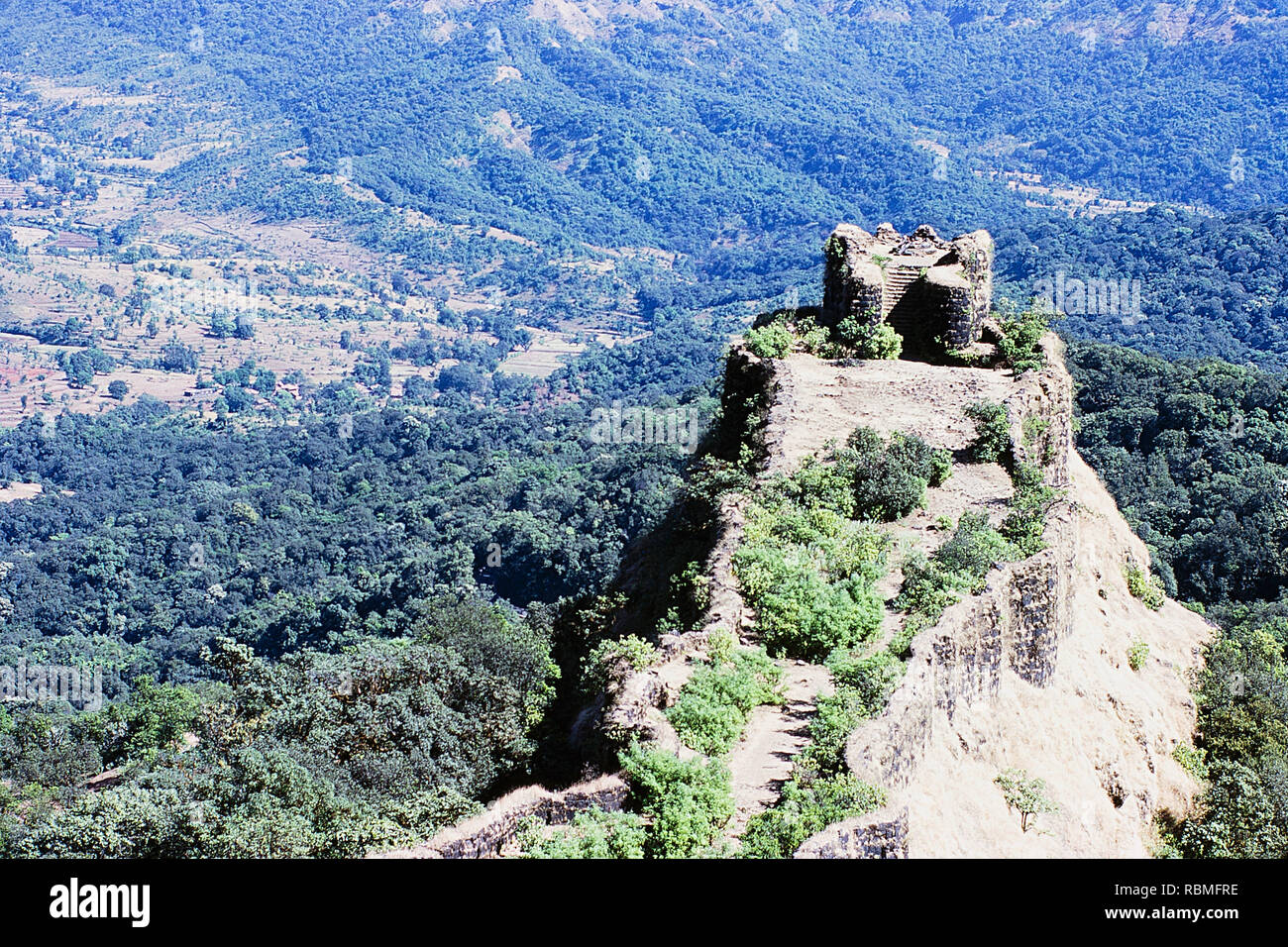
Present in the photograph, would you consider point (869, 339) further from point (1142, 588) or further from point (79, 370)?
point (79, 370)

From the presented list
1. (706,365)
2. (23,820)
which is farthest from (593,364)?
(23,820)

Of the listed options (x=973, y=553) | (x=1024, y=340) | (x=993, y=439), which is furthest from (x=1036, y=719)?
(x=1024, y=340)

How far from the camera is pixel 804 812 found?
423 inches

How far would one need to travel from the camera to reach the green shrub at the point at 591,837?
34.4 feet

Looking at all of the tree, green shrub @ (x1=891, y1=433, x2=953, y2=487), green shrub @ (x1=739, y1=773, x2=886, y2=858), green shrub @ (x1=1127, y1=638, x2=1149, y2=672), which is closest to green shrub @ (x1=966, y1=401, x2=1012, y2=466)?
green shrub @ (x1=891, y1=433, x2=953, y2=487)

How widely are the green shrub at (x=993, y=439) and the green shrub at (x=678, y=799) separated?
9.09m

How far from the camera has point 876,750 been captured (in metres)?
11.9

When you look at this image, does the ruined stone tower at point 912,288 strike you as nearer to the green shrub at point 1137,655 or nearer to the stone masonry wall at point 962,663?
the stone masonry wall at point 962,663

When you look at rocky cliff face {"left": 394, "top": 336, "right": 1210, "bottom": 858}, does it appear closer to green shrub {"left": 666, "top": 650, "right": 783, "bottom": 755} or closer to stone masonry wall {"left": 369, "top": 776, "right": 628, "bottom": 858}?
stone masonry wall {"left": 369, "top": 776, "right": 628, "bottom": 858}

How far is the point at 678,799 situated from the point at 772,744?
1.77 m

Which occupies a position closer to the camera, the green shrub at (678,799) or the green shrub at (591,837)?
the green shrub at (591,837)

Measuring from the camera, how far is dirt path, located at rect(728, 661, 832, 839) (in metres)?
11.6

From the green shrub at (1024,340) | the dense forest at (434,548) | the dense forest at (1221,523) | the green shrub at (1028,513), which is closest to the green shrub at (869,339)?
the green shrub at (1024,340)
